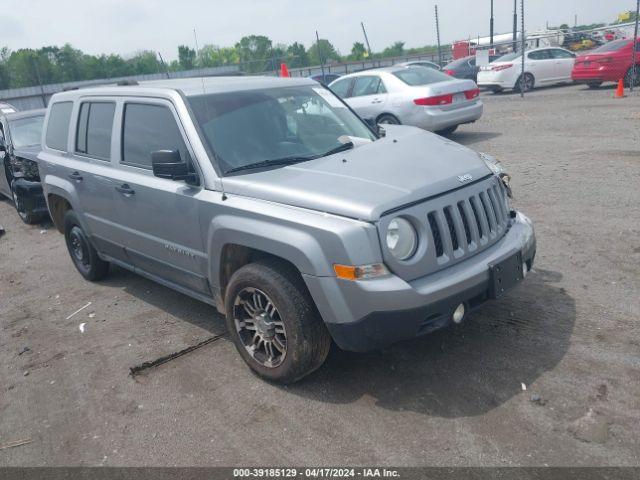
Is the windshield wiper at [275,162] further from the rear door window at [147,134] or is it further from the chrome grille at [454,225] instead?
the chrome grille at [454,225]

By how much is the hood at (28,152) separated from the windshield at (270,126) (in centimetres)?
579

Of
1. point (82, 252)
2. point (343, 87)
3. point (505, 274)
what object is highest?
point (343, 87)

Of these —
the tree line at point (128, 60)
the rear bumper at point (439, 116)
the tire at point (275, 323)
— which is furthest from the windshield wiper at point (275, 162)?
the tree line at point (128, 60)

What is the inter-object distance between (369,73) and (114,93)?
813cm

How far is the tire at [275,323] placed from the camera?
3.67m

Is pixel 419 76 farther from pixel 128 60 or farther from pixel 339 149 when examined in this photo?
pixel 128 60

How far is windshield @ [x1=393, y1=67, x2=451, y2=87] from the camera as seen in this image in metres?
12.0

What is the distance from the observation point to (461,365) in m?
4.00

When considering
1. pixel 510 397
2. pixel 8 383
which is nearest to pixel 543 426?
pixel 510 397

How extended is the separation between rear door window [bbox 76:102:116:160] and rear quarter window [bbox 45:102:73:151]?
0.36 metres

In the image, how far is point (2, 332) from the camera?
5559 mm

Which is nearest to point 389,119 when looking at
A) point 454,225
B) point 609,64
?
point 454,225

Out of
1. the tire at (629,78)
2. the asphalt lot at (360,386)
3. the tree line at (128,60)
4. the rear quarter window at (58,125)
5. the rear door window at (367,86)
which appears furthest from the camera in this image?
the tree line at (128,60)

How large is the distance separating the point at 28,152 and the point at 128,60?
1920 inches
